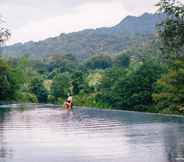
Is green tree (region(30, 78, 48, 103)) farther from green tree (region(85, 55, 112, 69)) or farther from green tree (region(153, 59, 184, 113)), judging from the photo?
green tree (region(153, 59, 184, 113))

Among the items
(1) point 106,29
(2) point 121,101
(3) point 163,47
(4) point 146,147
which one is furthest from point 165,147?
(1) point 106,29

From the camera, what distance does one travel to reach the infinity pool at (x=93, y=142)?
26.0ft

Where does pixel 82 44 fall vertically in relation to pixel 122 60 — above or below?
above

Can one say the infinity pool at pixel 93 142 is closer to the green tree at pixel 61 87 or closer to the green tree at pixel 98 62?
the green tree at pixel 61 87

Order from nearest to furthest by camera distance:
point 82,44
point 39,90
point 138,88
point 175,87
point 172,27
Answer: point 172,27, point 175,87, point 138,88, point 39,90, point 82,44

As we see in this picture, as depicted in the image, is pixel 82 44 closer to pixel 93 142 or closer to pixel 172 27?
pixel 172 27

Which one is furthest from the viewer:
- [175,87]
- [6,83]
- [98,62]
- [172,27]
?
[98,62]

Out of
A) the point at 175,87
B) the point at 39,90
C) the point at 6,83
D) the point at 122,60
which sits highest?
the point at 122,60

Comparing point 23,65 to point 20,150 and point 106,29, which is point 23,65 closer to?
point 20,150

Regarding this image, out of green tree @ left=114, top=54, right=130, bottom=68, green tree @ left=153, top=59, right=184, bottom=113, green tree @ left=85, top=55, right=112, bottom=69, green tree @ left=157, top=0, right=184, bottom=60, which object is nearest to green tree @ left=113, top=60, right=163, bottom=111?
green tree @ left=153, top=59, right=184, bottom=113

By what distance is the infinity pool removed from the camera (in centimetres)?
792

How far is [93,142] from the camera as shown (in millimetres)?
9898

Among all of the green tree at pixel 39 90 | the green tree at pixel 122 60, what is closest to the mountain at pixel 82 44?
the green tree at pixel 122 60

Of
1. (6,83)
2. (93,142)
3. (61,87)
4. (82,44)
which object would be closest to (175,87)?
(6,83)
